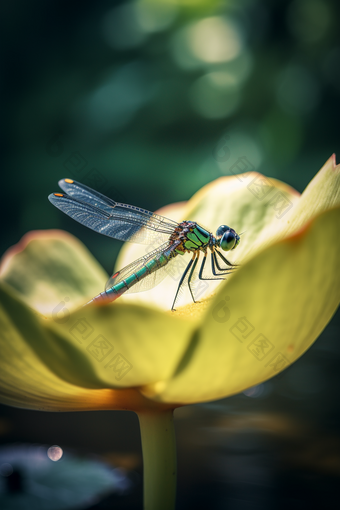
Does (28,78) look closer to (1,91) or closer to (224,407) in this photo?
(1,91)

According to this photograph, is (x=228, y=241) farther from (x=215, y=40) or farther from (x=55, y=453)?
(x=215, y=40)

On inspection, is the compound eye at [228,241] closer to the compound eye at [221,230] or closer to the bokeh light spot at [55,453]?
the compound eye at [221,230]

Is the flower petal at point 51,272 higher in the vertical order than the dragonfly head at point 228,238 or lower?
higher

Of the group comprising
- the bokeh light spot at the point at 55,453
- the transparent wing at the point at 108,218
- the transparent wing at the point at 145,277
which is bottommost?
the bokeh light spot at the point at 55,453

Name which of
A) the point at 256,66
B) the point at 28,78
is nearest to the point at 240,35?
the point at 256,66

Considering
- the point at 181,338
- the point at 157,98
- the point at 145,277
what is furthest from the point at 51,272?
the point at 157,98

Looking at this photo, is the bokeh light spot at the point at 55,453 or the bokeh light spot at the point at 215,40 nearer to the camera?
the bokeh light spot at the point at 55,453

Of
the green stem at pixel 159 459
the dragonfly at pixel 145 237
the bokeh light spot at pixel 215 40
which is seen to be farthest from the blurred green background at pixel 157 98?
the green stem at pixel 159 459
